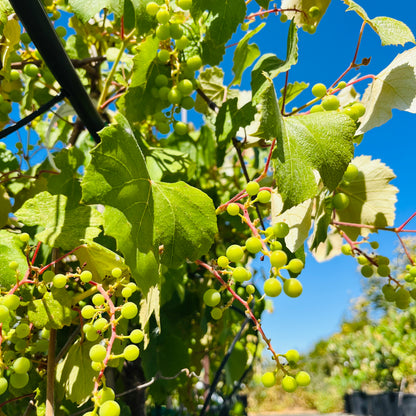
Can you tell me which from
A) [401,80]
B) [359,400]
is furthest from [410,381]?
[401,80]

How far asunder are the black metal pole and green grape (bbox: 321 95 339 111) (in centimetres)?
46

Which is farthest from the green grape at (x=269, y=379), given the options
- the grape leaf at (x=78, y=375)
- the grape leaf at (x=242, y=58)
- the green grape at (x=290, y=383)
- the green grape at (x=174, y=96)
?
the grape leaf at (x=242, y=58)

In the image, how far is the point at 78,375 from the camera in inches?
26.2

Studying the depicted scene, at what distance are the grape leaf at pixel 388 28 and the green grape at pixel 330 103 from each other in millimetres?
188

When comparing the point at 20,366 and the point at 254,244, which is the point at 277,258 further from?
the point at 20,366

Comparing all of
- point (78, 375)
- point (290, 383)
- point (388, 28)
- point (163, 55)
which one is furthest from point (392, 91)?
point (78, 375)

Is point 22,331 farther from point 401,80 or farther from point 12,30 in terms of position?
point 401,80

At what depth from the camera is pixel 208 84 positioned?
3.77ft

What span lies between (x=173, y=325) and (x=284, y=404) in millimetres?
13633

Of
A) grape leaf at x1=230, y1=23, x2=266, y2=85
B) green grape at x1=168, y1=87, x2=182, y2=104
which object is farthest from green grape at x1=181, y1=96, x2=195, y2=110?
grape leaf at x1=230, y1=23, x2=266, y2=85

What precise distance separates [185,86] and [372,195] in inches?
20.4

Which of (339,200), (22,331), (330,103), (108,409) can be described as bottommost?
(108,409)

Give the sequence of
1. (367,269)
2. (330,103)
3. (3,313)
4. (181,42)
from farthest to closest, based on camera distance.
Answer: (367,269) < (181,42) < (330,103) < (3,313)

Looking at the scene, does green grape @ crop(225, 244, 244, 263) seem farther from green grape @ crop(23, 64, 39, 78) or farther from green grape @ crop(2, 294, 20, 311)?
green grape @ crop(23, 64, 39, 78)
